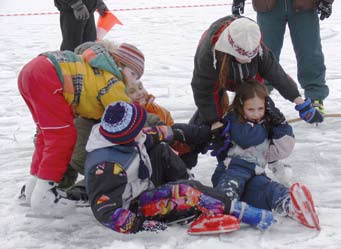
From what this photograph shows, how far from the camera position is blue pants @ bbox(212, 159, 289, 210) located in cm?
271

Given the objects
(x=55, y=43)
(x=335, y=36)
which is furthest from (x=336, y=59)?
(x=55, y=43)

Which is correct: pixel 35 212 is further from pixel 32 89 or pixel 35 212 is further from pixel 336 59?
pixel 336 59

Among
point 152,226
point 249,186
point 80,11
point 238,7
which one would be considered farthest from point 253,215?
point 80,11

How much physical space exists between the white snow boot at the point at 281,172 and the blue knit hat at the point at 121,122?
95 cm

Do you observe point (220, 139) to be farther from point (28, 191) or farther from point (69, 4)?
point (69, 4)

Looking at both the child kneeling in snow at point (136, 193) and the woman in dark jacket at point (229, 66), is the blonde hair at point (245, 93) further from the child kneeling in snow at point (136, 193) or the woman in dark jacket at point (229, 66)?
the child kneeling in snow at point (136, 193)

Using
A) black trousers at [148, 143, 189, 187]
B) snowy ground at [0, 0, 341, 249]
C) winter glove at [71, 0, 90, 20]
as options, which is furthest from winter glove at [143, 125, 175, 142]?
winter glove at [71, 0, 90, 20]

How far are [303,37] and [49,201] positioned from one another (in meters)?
2.35

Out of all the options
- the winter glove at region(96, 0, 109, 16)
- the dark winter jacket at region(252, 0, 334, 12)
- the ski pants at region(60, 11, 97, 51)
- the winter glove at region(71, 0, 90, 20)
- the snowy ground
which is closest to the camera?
the snowy ground

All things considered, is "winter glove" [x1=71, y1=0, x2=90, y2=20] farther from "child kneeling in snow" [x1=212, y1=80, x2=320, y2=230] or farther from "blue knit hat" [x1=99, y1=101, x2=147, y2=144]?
"blue knit hat" [x1=99, y1=101, x2=147, y2=144]

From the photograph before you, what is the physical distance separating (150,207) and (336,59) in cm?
452

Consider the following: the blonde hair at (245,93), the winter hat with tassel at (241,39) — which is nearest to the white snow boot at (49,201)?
the blonde hair at (245,93)

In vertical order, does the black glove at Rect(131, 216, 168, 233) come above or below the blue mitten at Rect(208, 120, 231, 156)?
below

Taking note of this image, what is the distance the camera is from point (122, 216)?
2477 mm
